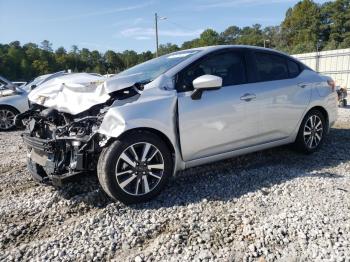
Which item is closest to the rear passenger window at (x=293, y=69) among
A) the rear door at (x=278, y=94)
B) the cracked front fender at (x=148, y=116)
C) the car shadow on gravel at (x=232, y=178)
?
the rear door at (x=278, y=94)

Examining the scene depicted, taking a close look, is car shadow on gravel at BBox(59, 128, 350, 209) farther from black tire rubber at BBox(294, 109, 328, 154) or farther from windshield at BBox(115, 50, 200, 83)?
windshield at BBox(115, 50, 200, 83)

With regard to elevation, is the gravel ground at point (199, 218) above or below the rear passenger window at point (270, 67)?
below

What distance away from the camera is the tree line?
196 ft

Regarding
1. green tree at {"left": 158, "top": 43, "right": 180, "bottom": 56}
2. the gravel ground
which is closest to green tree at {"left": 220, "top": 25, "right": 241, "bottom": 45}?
green tree at {"left": 158, "top": 43, "right": 180, "bottom": 56}

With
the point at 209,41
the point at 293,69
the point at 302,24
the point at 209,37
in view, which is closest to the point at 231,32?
the point at 209,37

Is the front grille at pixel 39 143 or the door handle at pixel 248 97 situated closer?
the front grille at pixel 39 143

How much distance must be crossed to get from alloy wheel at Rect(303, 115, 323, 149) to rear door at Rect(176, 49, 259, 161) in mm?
1145

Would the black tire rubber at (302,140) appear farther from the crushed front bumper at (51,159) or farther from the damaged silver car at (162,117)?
the crushed front bumper at (51,159)

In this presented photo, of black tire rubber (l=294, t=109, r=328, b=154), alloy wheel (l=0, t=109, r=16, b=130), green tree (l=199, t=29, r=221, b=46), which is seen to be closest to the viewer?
black tire rubber (l=294, t=109, r=328, b=154)

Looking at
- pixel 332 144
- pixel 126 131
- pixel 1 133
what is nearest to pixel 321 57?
pixel 332 144

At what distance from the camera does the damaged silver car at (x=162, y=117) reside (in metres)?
3.45

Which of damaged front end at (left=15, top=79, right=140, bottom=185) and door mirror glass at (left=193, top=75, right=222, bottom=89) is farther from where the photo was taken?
door mirror glass at (left=193, top=75, right=222, bottom=89)

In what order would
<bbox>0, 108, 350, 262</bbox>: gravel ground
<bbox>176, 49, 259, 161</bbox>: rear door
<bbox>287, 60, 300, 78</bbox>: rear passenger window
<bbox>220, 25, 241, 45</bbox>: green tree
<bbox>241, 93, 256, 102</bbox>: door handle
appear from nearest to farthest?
<bbox>0, 108, 350, 262</bbox>: gravel ground < <bbox>176, 49, 259, 161</bbox>: rear door < <bbox>241, 93, 256, 102</bbox>: door handle < <bbox>287, 60, 300, 78</bbox>: rear passenger window < <bbox>220, 25, 241, 45</bbox>: green tree

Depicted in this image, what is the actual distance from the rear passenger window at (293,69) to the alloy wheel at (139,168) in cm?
245
